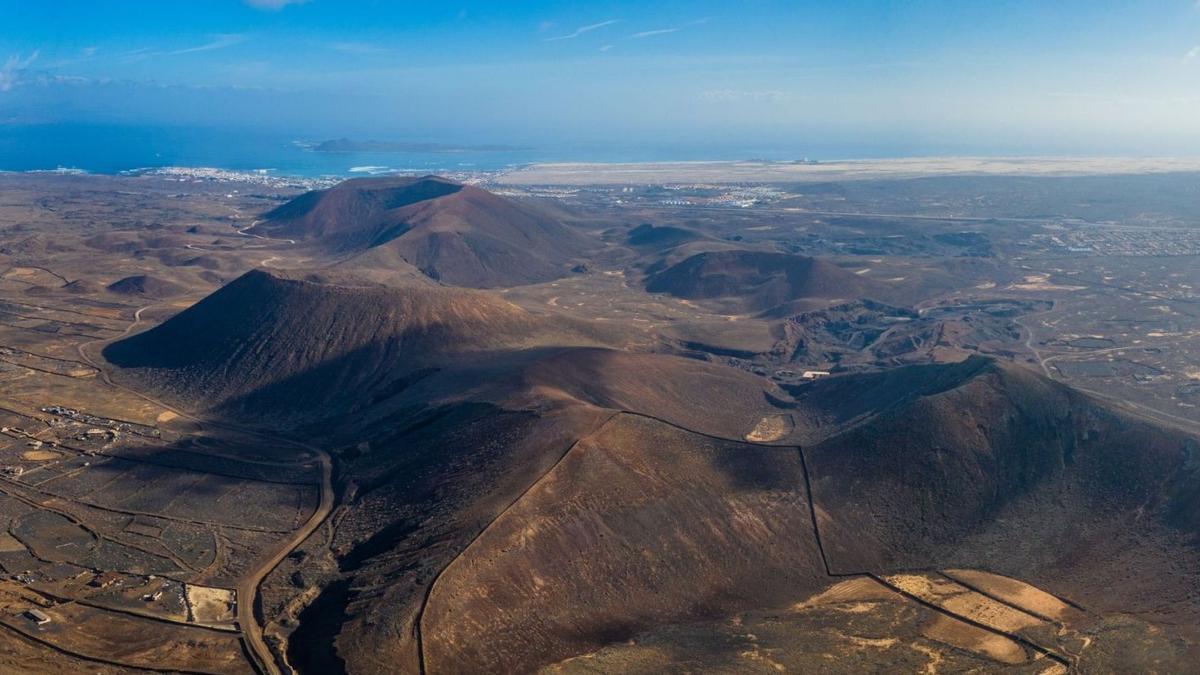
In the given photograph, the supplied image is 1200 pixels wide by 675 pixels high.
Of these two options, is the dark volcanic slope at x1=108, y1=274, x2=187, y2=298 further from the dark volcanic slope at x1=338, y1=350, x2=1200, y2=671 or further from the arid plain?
the dark volcanic slope at x1=338, y1=350, x2=1200, y2=671

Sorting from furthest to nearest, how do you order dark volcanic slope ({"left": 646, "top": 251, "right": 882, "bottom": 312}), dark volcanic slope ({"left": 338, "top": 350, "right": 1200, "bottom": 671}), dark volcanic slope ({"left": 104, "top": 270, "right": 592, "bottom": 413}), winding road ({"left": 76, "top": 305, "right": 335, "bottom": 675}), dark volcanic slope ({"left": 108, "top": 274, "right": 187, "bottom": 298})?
dark volcanic slope ({"left": 646, "top": 251, "right": 882, "bottom": 312}) → dark volcanic slope ({"left": 108, "top": 274, "right": 187, "bottom": 298}) → dark volcanic slope ({"left": 104, "top": 270, "right": 592, "bottom": 413}) → dark volcanic slope ({"left": 338, "top": 350, "right": 1200, "bottom": 671}) → winding road ({"left": 76, "top": 305, "right": 335, "bottom": 675})

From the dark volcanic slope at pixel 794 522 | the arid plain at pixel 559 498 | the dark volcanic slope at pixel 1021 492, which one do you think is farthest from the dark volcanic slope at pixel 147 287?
the dark volcanic slope at pixel 1021 492

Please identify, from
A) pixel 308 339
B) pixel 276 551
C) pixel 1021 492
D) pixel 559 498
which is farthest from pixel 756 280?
pixel 276 551

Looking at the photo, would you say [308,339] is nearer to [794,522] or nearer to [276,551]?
[276,551]

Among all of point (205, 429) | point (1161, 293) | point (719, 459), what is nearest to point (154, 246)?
point (205, 429)

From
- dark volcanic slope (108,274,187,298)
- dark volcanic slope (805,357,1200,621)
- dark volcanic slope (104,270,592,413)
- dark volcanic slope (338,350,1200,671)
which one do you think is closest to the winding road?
dark volcanic slope (104,270,592,413)

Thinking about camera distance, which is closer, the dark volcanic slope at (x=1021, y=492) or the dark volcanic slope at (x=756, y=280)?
the dark volcanic slope at (x=1021, y=492)

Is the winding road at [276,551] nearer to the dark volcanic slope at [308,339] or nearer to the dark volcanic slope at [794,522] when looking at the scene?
the dark volcanic slope at [308,339]
